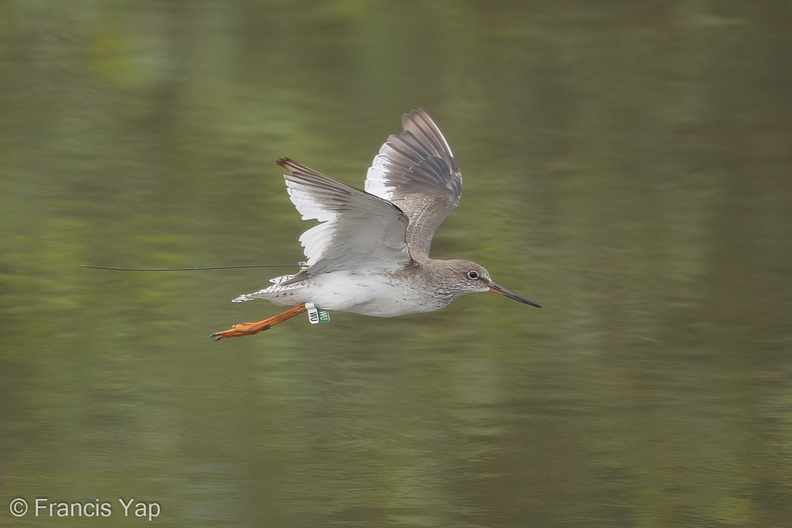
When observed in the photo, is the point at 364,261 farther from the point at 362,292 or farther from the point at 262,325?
the point at 262,325

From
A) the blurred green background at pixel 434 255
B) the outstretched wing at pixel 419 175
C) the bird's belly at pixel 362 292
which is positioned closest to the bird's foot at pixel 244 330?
the bird's belly at pixel 362 292

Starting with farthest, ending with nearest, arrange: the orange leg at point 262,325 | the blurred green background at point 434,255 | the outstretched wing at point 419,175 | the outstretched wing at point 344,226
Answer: the outstretched wing at point 419,175
the blurred green background at point 434,255
the orange leg at point 262,325
the outstretched wing at point 344,226

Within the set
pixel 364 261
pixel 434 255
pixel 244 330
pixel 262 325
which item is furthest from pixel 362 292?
pixel 434 255

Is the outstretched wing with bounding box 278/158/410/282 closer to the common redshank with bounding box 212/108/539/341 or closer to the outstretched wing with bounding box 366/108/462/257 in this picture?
the common redshank with bounding box 212/108/539/341

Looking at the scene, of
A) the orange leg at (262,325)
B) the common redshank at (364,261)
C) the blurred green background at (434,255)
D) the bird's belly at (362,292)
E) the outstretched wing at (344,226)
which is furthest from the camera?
the blurred green background at (434,255)

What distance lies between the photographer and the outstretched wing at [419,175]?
31.9 ft

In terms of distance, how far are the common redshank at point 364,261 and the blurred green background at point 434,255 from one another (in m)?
1.38

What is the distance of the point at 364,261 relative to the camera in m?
8.47

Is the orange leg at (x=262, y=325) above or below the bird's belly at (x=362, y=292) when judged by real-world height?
below

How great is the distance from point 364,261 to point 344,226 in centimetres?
45

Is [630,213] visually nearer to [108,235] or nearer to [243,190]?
[243,190]

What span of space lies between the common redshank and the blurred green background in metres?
1.38

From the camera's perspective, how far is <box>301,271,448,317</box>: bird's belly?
848 cm

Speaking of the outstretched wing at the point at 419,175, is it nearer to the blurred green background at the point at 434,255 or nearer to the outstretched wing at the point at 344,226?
the outstretched wing at the point at 344,226
